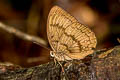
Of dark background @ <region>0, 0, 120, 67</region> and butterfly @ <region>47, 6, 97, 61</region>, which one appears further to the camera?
dark background @ <region>0, 0, 120, 67</region>

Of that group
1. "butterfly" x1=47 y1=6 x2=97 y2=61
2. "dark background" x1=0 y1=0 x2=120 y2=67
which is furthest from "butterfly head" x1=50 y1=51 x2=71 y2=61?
"dark background" x1=0 y1=0 x2=120 y2=67

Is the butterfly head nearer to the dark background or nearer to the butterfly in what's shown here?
the butterfly

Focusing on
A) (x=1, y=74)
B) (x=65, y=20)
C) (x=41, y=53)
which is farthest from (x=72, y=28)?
(x=41, y=53)

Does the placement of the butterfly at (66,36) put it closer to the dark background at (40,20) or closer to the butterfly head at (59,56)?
the butterfly head at (59,56)

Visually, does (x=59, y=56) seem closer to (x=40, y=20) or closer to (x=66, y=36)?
(x=66, y=36)

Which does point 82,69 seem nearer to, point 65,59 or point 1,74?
point 65,59
